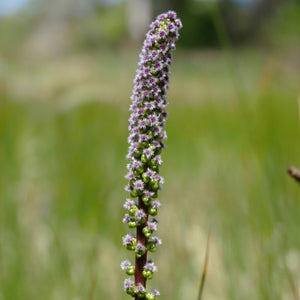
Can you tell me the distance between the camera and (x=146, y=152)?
1.23m

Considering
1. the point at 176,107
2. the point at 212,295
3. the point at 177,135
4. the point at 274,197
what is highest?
the point at 176,107

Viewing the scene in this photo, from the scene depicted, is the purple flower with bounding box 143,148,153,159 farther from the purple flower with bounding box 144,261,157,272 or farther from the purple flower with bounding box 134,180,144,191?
the purple flower with bounding box 144,261,157,272

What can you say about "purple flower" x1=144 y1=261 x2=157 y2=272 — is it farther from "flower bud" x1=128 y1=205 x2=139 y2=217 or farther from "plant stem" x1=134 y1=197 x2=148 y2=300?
"flower bud" x1=128 y1=205 x2=139 y2=217

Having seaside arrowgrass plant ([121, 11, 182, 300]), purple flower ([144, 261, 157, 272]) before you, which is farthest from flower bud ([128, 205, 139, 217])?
purple flower ([144, 261, 157, 272])

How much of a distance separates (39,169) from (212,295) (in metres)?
2.73

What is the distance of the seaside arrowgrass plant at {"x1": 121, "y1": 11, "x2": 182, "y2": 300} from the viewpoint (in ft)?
4.02

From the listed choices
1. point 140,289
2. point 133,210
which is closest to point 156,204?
point 133,210

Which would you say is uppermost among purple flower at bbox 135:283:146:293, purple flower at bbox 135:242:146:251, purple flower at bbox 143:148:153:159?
purple flower at bbox 143:148:153:159

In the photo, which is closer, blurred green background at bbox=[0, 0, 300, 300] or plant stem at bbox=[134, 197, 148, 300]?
plant stem at bbox=[134, 197, 148, 300]

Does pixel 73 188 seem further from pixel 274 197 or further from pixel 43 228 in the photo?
pixel 274 197

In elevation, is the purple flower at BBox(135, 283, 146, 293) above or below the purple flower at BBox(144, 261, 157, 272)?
below

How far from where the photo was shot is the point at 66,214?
4.96 meters

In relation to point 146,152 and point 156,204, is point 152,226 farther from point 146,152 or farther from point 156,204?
point 146,152

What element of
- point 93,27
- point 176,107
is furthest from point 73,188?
point 93,27
